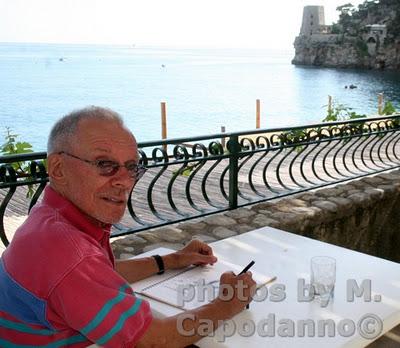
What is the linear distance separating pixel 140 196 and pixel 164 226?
12.8 feet

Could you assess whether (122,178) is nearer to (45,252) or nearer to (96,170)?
(96,170)

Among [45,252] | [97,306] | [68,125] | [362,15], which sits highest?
[362,15]

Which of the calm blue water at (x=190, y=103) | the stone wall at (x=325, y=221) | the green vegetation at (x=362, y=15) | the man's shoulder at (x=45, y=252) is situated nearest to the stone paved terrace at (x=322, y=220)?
the stone wall at (x=325, y=221)

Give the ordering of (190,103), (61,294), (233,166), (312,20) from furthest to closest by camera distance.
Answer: (312,20) < (190,103) < (233,166) < (61,294)

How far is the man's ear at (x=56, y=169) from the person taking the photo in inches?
56.0

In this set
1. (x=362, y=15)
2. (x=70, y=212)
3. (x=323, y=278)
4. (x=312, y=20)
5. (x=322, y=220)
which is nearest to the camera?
(x=70, y=212)

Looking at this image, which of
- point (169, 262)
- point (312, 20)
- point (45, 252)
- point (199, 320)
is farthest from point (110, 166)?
point (312, 20)

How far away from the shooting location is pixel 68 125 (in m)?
1.42

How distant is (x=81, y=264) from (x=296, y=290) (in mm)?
826

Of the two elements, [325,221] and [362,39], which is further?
[362,39]

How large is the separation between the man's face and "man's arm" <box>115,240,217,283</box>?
0.39 meters

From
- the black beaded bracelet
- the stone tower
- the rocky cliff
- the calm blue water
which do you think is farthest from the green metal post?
the stone tower

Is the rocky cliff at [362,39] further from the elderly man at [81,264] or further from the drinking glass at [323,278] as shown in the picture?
the elderly man at [81,264]

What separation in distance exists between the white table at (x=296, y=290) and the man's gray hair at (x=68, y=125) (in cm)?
58
